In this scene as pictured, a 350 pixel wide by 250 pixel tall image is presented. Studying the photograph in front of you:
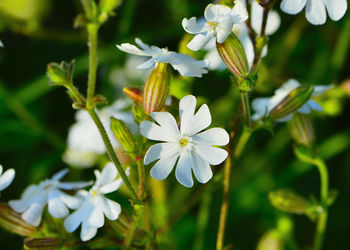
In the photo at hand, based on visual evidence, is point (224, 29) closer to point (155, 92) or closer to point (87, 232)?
point (155, 92)

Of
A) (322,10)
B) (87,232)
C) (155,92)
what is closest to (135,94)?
(155,92)

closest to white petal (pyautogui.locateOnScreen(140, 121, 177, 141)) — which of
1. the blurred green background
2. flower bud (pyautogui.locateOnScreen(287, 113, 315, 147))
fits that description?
flower bud (pyautogui.locateOnScreen(287, 113, 315, 147))

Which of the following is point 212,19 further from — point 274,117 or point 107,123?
point 107,123

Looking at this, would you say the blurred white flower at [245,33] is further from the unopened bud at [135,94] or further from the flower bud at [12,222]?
the flower bud at [12,222]

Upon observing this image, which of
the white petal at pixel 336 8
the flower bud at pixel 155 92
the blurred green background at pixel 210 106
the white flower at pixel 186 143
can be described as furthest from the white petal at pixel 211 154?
the blurred green background at pixel 210 106

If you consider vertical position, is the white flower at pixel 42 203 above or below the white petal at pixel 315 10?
below

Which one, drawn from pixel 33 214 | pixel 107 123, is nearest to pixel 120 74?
pixel 107 123
